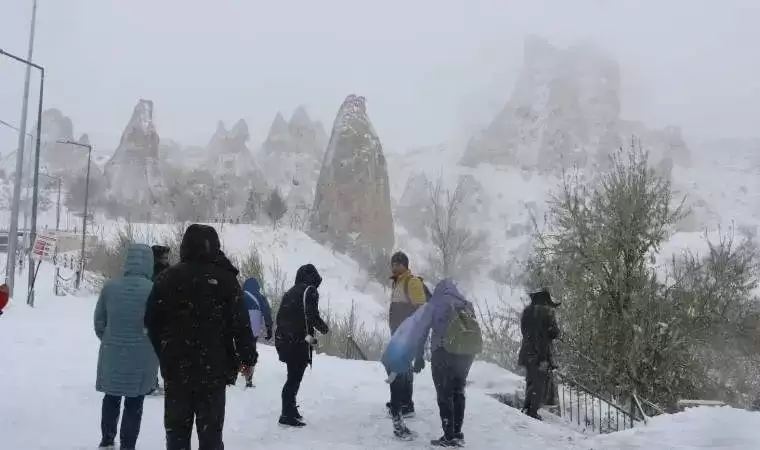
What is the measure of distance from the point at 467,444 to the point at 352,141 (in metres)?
73.7

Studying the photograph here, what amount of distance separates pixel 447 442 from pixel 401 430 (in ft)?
1.73

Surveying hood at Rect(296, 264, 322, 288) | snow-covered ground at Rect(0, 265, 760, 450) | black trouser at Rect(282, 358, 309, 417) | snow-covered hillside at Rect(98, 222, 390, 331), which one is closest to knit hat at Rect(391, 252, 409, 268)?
hood at Rect(296, 264, 322, 288)

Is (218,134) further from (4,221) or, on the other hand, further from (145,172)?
(4,221)

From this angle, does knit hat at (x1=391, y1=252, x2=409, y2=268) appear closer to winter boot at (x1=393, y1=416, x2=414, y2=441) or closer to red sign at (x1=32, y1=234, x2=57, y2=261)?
winter boot at (x1=393, y1=416, x2=414, y2=441)

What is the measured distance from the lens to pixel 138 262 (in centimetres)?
530

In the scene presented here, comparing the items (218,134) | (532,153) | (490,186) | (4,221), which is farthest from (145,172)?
(532,153)

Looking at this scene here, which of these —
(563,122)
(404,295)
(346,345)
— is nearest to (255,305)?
(404,295)

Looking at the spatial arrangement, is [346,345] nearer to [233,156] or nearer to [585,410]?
[585,410]

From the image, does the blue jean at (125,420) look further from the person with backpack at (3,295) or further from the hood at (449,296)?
the hood at (449,296)

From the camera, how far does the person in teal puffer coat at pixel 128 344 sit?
16.5ft

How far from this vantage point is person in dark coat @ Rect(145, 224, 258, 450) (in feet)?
13.3

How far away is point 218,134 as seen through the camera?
13750 cm

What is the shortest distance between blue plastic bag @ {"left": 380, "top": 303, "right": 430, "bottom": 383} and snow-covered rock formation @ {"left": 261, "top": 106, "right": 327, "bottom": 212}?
130 m

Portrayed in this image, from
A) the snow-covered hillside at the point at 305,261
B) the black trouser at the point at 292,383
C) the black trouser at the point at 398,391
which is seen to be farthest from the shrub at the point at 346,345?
the black trouser at the point at 398,391
